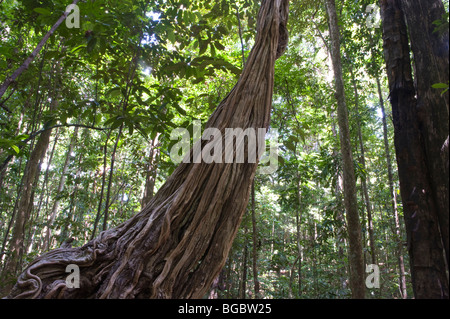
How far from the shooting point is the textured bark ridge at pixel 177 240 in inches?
49.1

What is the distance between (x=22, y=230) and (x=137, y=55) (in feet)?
7.90

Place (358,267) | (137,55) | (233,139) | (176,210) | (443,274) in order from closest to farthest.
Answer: (443,274) < (176,210) < (233,139) < (358,267) < (137,55)

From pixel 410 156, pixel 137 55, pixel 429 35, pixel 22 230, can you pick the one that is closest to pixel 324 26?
pixel 137 55

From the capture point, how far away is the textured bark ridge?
1247 mm

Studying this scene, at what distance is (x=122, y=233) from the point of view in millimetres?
1472

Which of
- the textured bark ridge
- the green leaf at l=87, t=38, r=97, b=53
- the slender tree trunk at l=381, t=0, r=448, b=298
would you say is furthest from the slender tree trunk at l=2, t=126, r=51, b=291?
the slender tree trunk at l=381, t=0, r=448, b=298

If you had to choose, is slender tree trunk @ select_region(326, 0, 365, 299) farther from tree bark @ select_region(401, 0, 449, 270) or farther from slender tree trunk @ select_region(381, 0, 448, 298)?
tree bark @ select_region(401, 0, 449, 270)

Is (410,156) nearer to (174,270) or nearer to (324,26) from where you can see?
(174,270)

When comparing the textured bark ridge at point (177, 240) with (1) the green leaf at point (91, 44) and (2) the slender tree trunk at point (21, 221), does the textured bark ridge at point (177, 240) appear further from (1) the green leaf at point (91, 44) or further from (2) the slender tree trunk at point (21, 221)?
(2) the slender tree trunk at point (21, 221)

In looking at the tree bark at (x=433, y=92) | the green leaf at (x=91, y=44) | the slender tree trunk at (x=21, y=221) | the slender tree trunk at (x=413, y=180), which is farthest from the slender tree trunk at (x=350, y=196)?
the slender tree trunk at (x=21, y=221)

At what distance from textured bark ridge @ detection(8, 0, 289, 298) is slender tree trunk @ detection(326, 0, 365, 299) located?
1.08 metres

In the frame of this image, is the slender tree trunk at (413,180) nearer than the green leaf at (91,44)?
Yes

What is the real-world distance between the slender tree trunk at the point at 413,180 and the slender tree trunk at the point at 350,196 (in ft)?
3.29

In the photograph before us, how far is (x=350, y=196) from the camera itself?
88.9 inches
